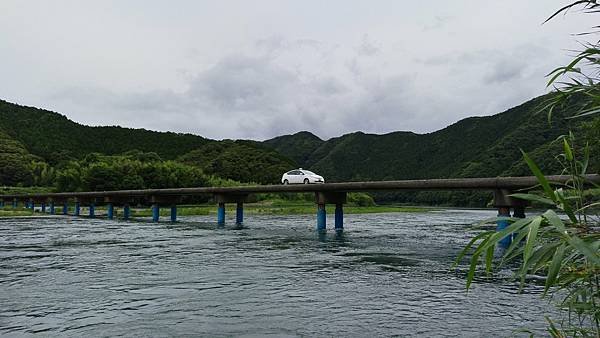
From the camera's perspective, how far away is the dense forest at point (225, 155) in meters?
88.8

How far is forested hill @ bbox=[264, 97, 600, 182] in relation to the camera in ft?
260

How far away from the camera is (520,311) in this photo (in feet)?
30.7

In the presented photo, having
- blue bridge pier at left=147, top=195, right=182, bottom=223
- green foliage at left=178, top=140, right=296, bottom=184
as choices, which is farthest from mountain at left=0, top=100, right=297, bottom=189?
blue bridge pier at left=147, top=195, right=182, bottom=223

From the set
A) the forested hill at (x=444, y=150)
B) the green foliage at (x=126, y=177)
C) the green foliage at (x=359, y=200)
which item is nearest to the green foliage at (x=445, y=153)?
the forested hill at (x=444, y=150)

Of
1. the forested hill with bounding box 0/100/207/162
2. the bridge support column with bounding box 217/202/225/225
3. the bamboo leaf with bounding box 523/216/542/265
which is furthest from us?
the forested hill with bounding box 0/100/207/162

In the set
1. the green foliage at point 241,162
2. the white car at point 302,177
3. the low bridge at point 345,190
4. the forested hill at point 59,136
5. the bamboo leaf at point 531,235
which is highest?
the forested hill at point 59,136

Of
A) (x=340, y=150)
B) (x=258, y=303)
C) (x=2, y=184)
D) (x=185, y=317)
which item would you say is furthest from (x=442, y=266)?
(x=340, y=150)

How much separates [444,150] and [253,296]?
10958 centimetres

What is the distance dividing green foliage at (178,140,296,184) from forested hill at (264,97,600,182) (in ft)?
52.9

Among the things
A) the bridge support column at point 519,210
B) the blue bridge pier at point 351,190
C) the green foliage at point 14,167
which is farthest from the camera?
the green foliage at point 14,167

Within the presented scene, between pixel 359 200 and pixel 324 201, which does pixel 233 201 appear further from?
pixel 359 200

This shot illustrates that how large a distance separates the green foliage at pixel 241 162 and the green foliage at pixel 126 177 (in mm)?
29955

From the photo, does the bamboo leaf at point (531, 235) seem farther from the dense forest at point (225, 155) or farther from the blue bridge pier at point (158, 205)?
the dense forest at point (225, 155)

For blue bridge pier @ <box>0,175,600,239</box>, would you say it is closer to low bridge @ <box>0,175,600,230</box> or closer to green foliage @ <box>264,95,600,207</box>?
low bridge @ <box>0,175,600,230</box>
